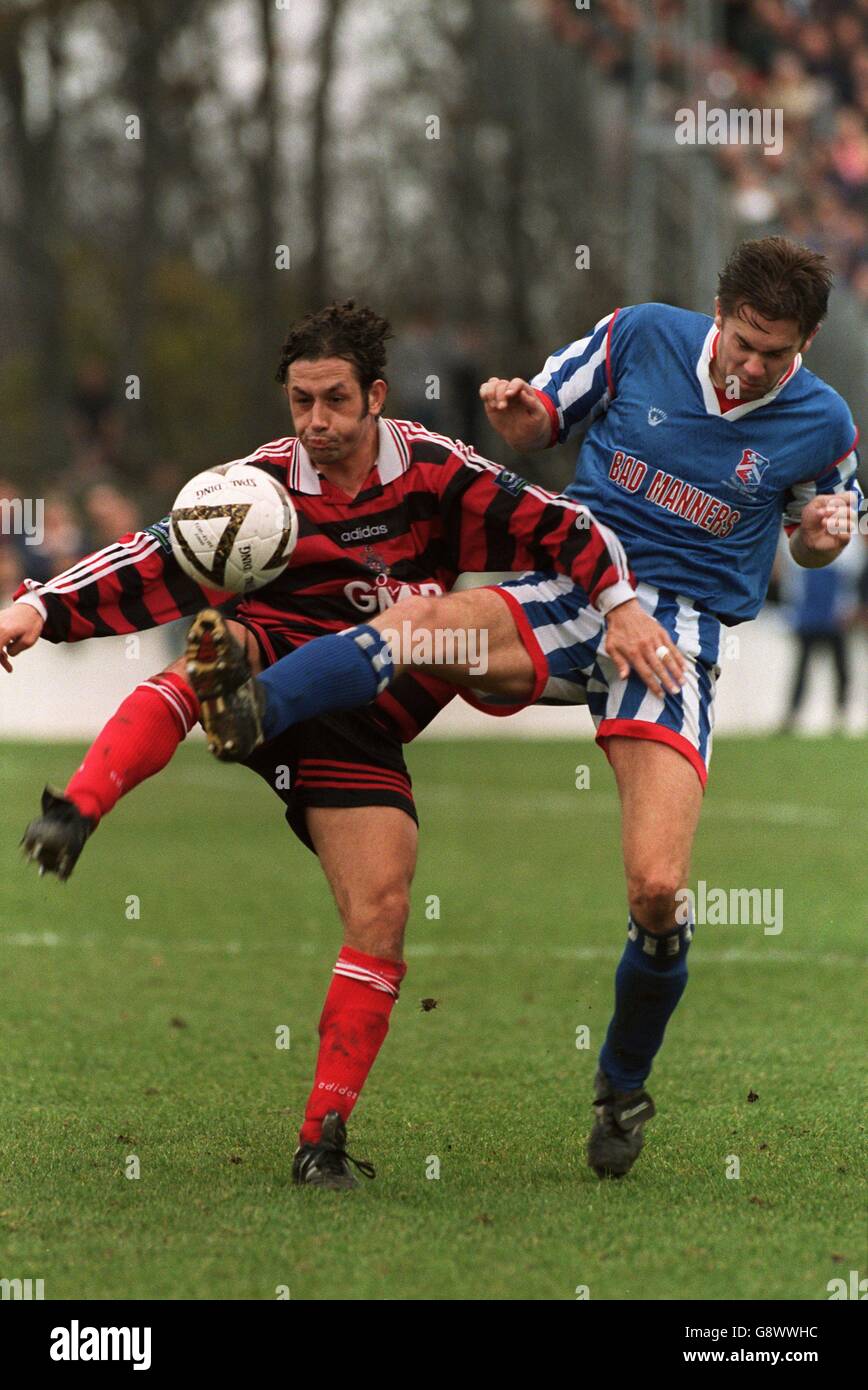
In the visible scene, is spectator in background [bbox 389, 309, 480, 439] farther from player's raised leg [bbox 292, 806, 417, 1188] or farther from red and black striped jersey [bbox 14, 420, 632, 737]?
player's raised leg [bbox 292, 806, 417, 1188]

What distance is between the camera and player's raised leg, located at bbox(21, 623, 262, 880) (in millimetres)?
4387

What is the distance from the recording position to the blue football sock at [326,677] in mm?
4586

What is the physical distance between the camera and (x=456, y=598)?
16.4ft

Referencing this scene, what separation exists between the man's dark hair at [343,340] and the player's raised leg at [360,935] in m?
1.05

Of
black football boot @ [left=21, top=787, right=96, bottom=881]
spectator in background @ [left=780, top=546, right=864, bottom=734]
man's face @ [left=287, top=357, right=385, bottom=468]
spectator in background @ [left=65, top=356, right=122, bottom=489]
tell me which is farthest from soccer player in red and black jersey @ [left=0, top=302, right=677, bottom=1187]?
spectator in background @ [left=65, top=356, right=122, bottom=489]

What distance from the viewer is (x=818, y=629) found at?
1856cm

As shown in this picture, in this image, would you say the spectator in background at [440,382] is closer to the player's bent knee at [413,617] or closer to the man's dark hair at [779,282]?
the man's dark hair at [779,282]

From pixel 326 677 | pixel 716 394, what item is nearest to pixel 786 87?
pixel 716 394

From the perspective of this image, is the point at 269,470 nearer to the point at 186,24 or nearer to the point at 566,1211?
the point at 566,1211

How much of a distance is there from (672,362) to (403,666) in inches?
44.6

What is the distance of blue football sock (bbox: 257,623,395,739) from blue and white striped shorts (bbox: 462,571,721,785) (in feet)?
1.78

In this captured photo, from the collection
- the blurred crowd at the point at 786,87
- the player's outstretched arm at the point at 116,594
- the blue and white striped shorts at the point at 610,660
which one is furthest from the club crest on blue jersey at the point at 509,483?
the blurred crowd at the point at 786,87

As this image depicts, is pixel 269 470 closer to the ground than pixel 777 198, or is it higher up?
closer to the ground
